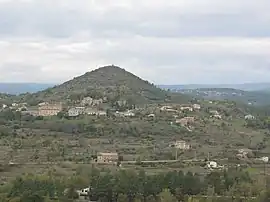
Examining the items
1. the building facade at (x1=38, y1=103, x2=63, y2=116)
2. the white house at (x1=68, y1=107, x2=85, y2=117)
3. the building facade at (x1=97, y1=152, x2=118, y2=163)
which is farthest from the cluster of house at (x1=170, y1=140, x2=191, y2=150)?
the building facade at (x1=38, y1=103, x2=63, y2=116)

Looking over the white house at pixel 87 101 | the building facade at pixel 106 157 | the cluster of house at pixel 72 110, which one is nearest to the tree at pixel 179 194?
the building facade at pixel 106 157

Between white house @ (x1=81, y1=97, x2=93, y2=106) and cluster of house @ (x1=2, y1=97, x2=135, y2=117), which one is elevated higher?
white house @ (x1=81, y1=97, x2=93, y2=106)

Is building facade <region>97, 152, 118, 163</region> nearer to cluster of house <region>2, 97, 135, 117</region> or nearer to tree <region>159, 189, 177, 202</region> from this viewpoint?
tree <region>159, 189, 177, 202</region>

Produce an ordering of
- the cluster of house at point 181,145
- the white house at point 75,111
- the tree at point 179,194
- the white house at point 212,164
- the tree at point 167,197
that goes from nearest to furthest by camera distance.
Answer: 1. the tree at point 167,197
2. the tree at point 179,194
3. the white house at point 212,164
4. the cluster of house at point 181,145
5. the white house at point 75,111

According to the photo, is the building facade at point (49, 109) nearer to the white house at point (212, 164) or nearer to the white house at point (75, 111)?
the white house at point (75, 111)

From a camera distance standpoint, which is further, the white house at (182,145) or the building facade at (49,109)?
the building facade at (49,109)

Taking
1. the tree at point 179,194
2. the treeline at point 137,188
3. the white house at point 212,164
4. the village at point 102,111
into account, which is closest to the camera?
the treeline at point 137,188

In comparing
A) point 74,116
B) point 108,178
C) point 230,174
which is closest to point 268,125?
point 74,116
